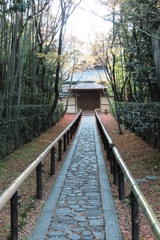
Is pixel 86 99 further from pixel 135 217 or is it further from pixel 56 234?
pixel 135 217

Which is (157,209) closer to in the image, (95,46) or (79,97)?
(95,46)

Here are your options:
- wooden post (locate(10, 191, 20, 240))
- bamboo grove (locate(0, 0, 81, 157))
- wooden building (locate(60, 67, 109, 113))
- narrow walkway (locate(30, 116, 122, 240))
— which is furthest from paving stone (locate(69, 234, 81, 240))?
wooden building (locate(60, 67, 109, 113))

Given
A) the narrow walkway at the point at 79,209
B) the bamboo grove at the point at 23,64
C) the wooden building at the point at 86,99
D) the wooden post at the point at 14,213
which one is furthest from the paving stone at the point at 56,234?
the wooden building at the point at 86,99

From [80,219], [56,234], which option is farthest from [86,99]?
[56,234]

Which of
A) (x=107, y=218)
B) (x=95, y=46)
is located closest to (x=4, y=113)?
(x=107, y=218)

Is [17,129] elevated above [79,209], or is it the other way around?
[17,129]

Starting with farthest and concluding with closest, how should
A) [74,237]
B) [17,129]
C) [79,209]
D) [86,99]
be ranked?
[86,99] → [17,129] → [79,209] → [74,237]

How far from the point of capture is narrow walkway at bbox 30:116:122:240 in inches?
126

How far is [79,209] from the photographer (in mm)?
3986

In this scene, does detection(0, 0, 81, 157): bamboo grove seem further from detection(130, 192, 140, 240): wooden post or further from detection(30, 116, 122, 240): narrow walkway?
detection(130, 192, 140, 240): wooden post

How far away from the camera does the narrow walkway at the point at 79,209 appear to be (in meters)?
3.20

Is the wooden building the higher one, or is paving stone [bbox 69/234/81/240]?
the wooden building

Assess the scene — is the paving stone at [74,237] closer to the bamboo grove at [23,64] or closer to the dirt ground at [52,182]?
the dirt ground at [52,182]

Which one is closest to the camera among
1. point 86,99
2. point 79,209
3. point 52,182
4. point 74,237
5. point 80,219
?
point 74,237
